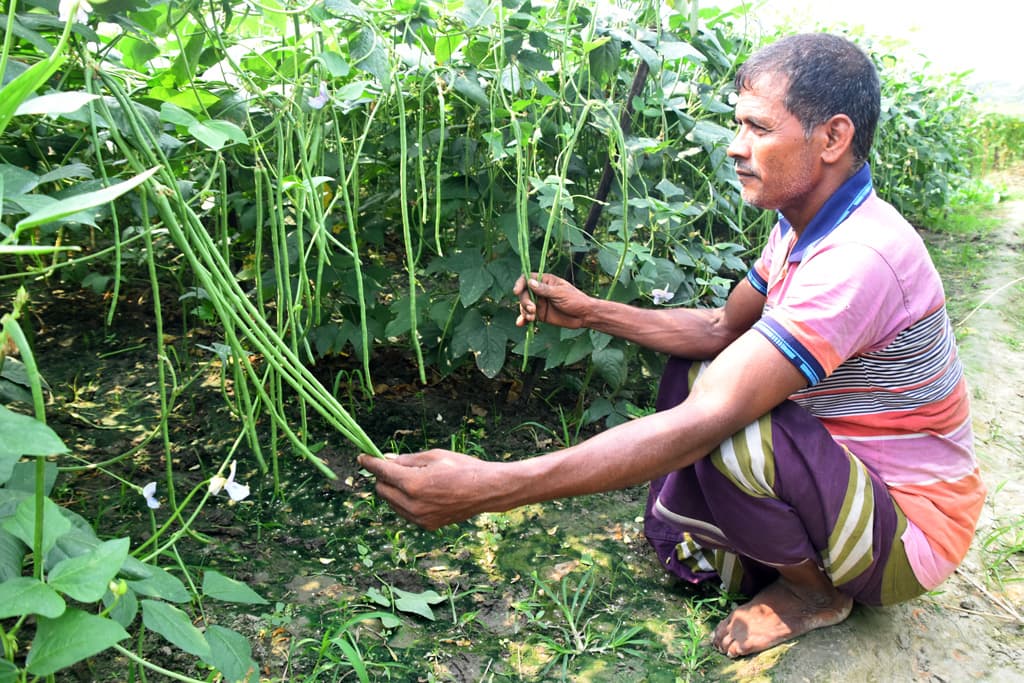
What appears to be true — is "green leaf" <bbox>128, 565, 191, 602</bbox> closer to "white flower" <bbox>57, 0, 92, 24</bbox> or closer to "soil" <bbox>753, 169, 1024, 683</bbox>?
"white flower" <bbox>57, 0, 92, 24</bbox>

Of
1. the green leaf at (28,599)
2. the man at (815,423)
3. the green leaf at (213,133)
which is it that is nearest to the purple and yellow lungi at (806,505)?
the man at (815,423)

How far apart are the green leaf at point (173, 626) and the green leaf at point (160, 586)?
13mm

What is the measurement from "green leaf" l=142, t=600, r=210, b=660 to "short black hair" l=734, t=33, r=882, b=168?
3.88ft

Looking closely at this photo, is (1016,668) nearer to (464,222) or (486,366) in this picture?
(486,366)

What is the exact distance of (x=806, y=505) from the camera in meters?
1.44

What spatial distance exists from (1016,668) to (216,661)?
1.34m

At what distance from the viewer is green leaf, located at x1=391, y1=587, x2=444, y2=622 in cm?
153

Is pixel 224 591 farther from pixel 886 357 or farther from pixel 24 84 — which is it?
pixel 886 357

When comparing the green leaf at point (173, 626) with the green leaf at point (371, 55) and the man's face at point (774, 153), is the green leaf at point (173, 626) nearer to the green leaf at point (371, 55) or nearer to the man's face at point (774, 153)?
the green leaf at point (371, 55)

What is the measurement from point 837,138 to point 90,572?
1270 mm

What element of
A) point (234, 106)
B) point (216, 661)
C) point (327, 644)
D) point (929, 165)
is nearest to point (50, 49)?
point (234, 106)

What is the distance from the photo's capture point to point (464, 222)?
6.75 ft

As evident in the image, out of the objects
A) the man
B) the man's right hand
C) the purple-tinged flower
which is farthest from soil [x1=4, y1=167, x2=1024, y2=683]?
the purple-tinged flower

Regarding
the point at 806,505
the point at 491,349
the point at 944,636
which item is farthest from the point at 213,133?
the point at 944,636
